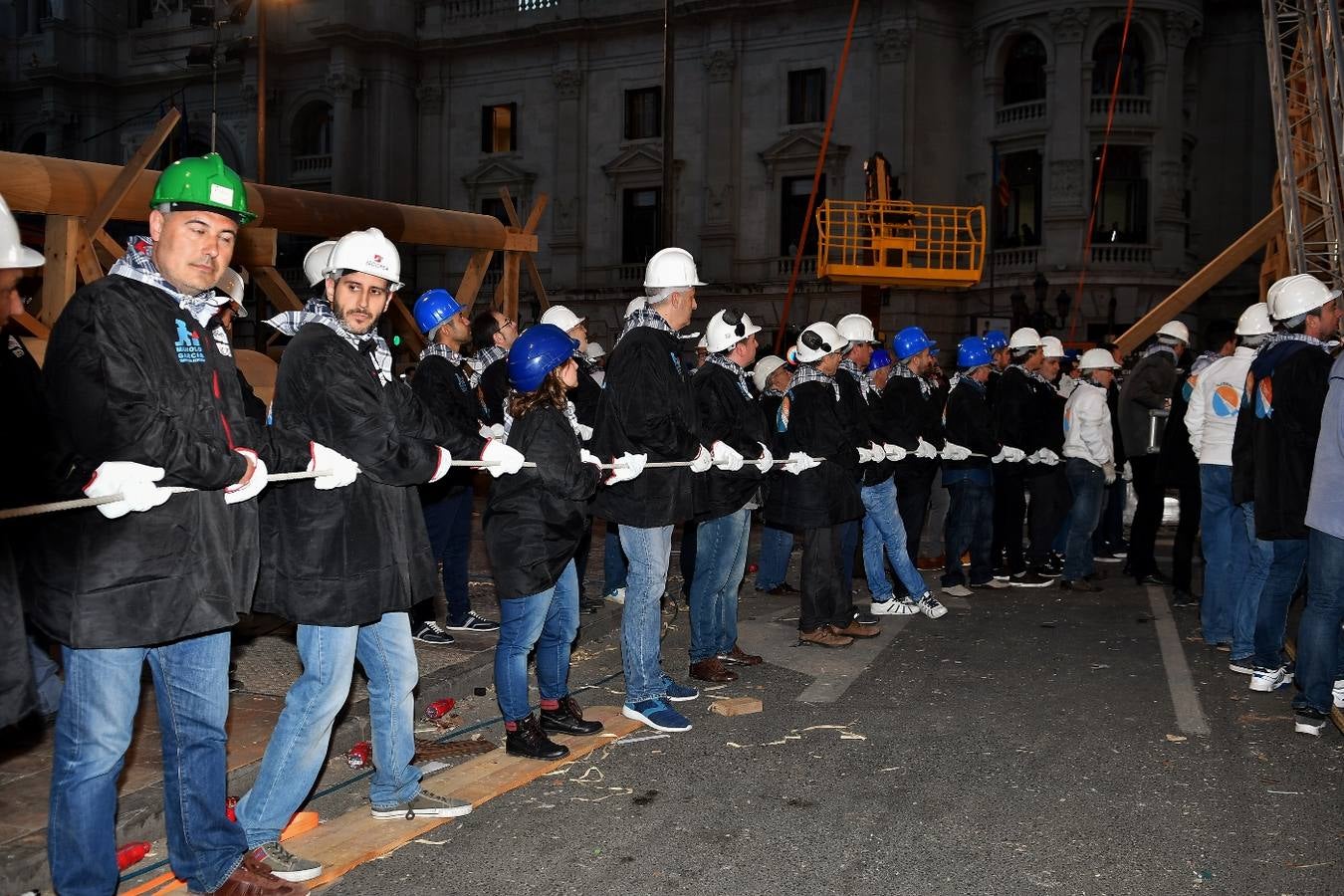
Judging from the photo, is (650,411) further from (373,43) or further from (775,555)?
(373,43)

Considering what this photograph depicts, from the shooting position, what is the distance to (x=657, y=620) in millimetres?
6406

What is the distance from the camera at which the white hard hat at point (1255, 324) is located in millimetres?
8180

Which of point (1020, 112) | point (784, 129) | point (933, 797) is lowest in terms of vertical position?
point (933, 797)

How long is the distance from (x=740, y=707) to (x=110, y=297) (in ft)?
13.4

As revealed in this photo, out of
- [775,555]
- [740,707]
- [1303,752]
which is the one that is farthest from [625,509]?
[775,555]

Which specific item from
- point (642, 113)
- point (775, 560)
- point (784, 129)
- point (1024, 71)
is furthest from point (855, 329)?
point (642, 113)

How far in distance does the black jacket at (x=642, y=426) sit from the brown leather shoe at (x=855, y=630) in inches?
95.9

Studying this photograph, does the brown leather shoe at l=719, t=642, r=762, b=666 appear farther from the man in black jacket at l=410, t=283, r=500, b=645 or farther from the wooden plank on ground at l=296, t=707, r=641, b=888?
the man in black jacket at l=410, t=283, r=500, b=645

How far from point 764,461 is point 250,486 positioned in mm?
4147

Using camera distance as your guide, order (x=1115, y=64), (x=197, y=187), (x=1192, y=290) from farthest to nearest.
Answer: (x=1115, y=64)
(x=1192, y=290)
(x=197, y=187)

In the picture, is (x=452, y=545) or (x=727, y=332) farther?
(x=452, y=545)

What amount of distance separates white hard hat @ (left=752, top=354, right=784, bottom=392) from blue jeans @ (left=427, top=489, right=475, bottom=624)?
12.1ft

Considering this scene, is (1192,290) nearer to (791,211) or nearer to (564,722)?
(564,722)

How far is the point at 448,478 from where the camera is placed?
7.84 meters
